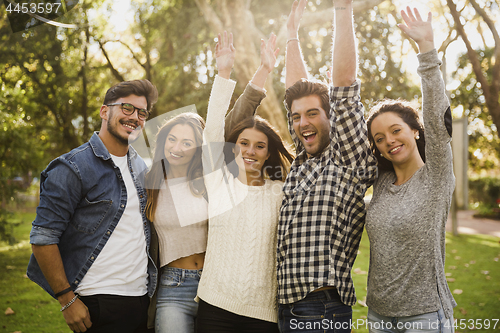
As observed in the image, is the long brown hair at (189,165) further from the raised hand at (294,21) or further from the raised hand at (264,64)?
the raised hand at (294,21)

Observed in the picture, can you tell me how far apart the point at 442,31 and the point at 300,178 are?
1059 centimetres

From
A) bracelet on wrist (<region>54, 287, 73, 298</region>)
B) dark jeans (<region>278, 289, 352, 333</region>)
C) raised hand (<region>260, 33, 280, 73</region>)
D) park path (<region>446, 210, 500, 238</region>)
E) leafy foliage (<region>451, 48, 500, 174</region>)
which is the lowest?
park path (<region>446, 210, 500, 238</region>)

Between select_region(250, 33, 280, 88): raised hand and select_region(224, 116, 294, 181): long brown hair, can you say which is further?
select_region(250, 33, 280, 88): raised hand

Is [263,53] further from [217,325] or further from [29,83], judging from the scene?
[29,83]

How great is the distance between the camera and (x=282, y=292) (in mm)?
2160

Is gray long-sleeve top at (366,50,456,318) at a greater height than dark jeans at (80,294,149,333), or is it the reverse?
gray long-sleeve top at (366,50,456,318)

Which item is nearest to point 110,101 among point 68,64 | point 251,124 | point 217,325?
point 251,124

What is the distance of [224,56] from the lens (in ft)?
9.04

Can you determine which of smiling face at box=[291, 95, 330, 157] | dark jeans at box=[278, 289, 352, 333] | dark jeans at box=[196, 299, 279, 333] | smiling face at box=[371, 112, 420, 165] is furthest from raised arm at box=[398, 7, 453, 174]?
dark jeans at box=[196, 299, 279, 333]

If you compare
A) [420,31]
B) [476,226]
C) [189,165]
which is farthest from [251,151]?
[476,226]

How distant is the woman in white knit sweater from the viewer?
7.38ft

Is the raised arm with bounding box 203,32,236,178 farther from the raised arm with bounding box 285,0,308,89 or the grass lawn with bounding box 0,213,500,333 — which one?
the grass lawn with bounding box 0,213,500,333

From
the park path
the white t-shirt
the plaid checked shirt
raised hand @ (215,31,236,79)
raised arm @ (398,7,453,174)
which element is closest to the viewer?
raised arm @ (398,7,453,174)

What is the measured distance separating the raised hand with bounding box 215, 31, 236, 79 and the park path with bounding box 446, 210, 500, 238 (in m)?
11.9
